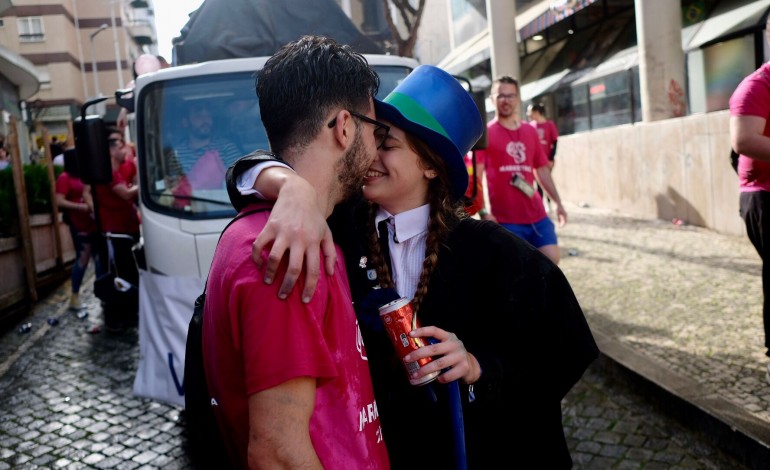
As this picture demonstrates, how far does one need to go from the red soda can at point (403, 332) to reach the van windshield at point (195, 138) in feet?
10.2

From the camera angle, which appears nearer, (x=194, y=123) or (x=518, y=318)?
(x=518, y=318)

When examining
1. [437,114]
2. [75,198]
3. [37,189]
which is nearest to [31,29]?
[37,189]

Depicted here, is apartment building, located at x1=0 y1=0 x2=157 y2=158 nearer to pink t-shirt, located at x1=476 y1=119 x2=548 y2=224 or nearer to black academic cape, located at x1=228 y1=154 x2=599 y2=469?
pink t-shirt, located at x1=476 y1=119 x2=548 y2=224

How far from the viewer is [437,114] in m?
2.09

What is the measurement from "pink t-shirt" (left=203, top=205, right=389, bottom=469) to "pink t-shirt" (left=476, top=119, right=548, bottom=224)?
14.3 feet

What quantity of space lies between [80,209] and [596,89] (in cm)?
1359

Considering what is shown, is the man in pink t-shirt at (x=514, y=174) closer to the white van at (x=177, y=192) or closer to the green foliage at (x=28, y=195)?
the white van at (x=177, y=192)

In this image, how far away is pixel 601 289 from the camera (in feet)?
23.1

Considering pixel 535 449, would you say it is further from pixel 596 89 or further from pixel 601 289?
pixel 596 89

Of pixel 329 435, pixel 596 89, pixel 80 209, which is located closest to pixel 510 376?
pixel 329 435

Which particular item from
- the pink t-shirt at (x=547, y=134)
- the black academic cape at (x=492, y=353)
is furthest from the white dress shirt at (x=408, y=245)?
the pink t-shirt at (x=547, y=134)

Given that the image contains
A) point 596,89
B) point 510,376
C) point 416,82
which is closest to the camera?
point 510,376

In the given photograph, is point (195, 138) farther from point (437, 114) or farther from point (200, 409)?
point (200, 409)

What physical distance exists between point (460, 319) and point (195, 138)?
330 cm
